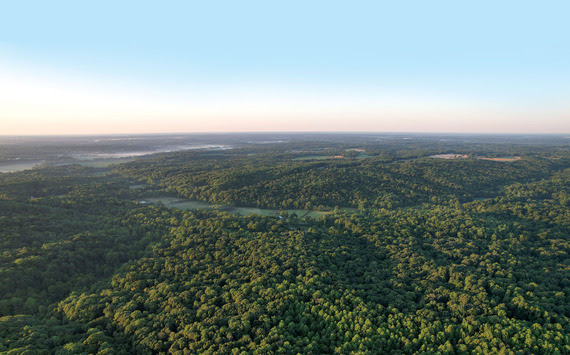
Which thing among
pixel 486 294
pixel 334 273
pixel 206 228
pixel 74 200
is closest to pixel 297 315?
pixel 334 273

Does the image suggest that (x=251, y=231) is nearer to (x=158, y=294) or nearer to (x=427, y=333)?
(x=158, y=294)

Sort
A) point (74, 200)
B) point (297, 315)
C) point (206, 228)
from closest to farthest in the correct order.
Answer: point (297, 315)
point (206, 228)
point (74, 200)

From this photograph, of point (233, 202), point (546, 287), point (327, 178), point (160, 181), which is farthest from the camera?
point (160, 181)

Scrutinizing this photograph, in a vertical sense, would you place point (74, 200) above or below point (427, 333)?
above

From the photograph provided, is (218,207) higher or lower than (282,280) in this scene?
higher

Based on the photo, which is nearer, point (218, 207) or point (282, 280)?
point (282, 280)

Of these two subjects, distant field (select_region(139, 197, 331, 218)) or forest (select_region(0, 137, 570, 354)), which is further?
distant field (select_region(139, 197, 331, 218))

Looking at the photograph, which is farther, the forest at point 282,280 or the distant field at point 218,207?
the distant field at point 218,207

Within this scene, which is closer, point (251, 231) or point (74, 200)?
point (251, 231)
